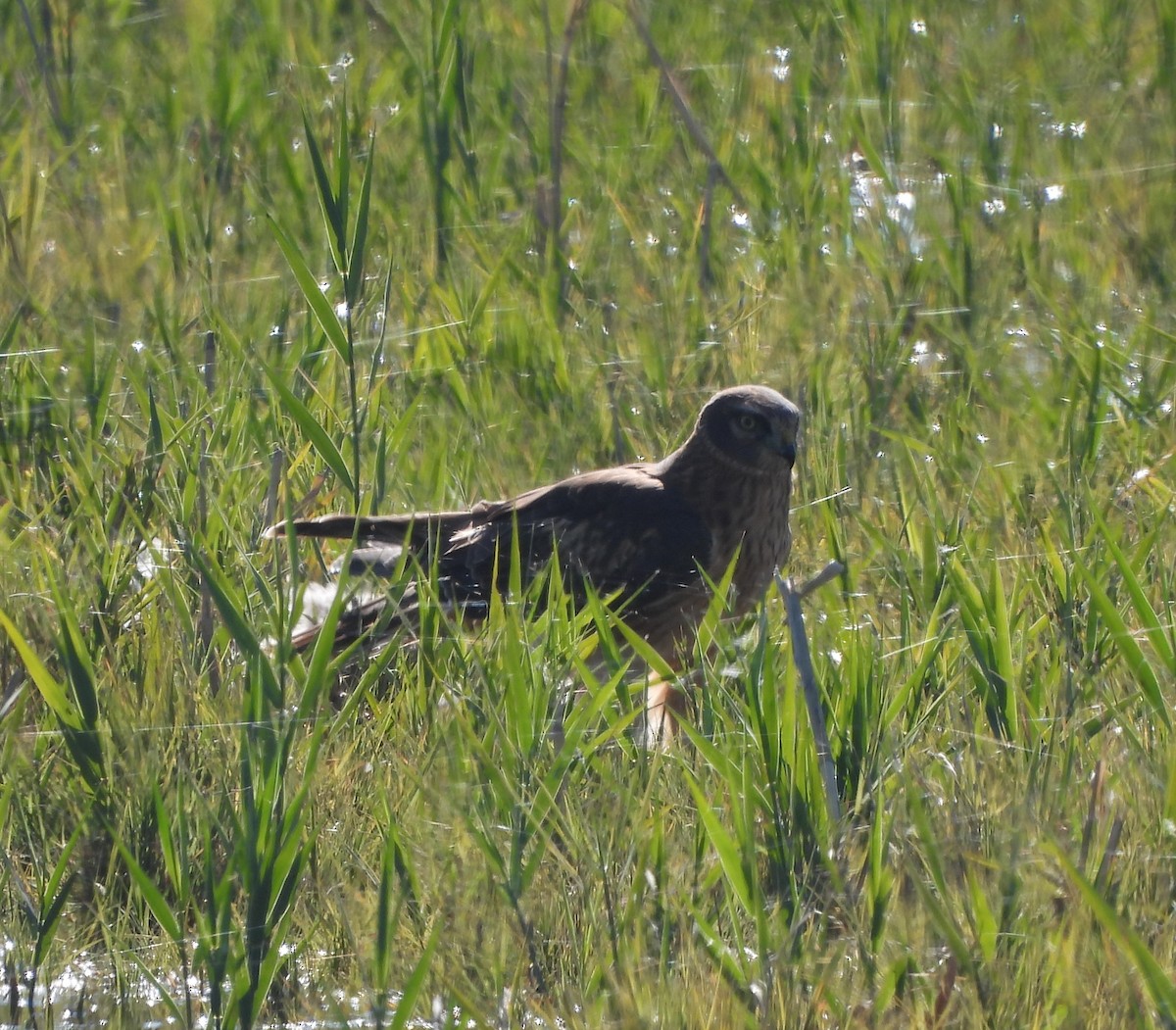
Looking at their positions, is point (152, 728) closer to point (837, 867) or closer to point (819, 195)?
point (837, 867)

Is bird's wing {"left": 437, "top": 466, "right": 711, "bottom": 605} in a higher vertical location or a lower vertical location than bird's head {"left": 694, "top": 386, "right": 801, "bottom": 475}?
lower

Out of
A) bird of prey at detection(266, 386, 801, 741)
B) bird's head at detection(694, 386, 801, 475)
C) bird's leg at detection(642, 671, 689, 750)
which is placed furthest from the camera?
bird's head at detection(694, 386, 801, 475)

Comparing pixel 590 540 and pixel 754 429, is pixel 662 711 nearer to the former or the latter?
pixel 590 540

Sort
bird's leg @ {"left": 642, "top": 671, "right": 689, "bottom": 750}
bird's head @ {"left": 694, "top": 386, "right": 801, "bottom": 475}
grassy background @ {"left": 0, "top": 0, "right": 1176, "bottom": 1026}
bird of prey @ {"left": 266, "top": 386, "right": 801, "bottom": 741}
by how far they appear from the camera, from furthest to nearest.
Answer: bird's head @ {"left": 694, "top": 386, "right": 801, "bottom": 475}, bird of prey @ {"left": 266, "top": 386, "right": 801, "bottom": 741}, bird's leg @ {"left": 642, "top": 671, "right": 689, "bottom": 750}, grassy background @ {"left": 0, "top": 0, "right": 1176, "bottom": 1026}

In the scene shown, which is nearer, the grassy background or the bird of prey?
the grassy background

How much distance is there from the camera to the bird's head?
4961 millimetres

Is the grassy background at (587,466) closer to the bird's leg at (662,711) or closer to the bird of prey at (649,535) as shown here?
the bird's leg at (662,711)

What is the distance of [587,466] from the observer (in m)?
5.54

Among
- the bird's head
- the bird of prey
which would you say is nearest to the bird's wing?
the bird of prey

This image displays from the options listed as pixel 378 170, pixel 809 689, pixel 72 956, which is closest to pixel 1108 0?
pixel 378 170

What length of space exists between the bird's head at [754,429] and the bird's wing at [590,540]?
0.77ft

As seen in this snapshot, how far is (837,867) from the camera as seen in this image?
116 inches

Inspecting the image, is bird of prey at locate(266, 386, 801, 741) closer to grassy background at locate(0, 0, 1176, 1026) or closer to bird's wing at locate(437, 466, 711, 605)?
bird's wing at locate(437, 466, 711, 605)

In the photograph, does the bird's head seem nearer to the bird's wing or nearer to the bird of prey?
the bird of prey
